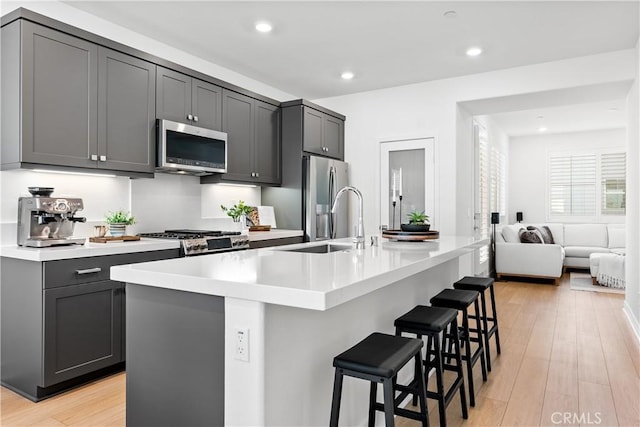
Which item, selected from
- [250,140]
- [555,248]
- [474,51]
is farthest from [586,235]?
[250,140]

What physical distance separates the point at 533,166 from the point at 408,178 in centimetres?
511

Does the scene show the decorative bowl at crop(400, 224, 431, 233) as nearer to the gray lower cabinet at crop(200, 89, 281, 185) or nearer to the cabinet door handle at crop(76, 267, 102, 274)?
the gray lower cabinet at crop(200, 89, 281, 185)

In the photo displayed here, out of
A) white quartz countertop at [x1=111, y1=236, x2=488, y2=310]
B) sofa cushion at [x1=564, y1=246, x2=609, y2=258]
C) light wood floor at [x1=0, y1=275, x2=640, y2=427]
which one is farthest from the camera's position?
sofa cushion at [x1=564, y1=246, x2=609, y2=258]

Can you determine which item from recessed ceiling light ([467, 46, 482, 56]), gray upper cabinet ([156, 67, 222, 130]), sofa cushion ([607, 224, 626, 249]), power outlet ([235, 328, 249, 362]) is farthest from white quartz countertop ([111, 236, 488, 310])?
sofa cushion ([607, 224, 626, 249])

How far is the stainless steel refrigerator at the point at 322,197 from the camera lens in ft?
15.9

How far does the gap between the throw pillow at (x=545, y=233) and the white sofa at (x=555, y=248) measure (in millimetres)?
136

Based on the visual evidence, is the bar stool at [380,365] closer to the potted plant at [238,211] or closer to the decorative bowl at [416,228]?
the decorative bowl at [416,228]

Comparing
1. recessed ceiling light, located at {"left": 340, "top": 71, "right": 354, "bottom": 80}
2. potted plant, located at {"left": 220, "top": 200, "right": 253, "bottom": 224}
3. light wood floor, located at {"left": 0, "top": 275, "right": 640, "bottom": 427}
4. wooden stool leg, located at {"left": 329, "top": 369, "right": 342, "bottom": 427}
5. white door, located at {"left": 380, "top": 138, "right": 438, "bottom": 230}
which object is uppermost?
recessed ceiling light, located at {"left": 340, "top": 71, "right": 354, "bottom": 80}

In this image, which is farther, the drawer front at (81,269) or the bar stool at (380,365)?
the drawer front at (81,269)

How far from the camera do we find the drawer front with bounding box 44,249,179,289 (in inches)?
99.3

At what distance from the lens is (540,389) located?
273 cm

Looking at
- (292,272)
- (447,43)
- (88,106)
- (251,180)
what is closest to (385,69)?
(447,43)

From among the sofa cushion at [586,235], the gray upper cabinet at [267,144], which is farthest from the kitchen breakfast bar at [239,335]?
the sofa cushion at [586,235]

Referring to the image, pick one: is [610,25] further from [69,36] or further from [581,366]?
[69,36]
